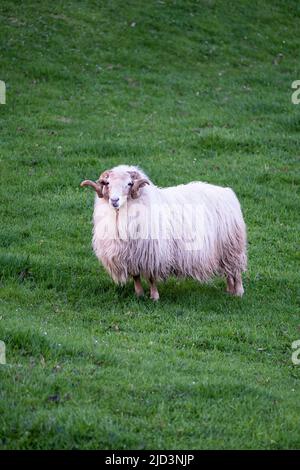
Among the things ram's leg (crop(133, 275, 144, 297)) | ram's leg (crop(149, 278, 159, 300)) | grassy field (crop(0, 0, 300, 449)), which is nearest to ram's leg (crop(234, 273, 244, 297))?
grassy field (crop(0, 0, 300, 449))

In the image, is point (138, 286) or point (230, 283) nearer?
point (138, 286)

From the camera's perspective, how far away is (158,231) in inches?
404

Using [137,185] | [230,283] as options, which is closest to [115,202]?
[137,185]

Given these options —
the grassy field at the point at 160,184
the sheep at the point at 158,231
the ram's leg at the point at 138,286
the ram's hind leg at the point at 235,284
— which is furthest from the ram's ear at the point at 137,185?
the ram's hind leg at the point at 235,284

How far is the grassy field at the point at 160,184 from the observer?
7121 millimetres

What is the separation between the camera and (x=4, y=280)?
34.7ft

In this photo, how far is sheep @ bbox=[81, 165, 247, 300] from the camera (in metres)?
10.1

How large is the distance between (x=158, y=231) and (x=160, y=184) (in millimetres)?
4378

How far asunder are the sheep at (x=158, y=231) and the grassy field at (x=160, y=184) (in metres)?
0.40

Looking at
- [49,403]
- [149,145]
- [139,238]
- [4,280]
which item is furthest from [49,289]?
[149,145]

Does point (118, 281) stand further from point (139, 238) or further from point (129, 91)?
point (129, 91)

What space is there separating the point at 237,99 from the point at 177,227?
387 inches

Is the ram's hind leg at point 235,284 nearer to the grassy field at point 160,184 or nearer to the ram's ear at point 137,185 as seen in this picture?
the grassy field at point 160,184

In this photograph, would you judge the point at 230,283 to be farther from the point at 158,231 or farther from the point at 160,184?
the point at 160,184
